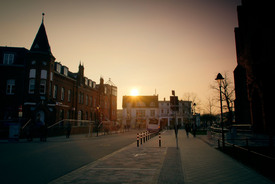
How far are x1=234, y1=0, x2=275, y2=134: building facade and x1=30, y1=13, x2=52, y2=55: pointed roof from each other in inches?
1052

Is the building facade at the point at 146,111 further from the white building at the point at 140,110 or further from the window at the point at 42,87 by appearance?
the window at the point at 42,87

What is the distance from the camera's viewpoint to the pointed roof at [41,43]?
2873 centimetres

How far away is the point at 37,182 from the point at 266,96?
21809mm

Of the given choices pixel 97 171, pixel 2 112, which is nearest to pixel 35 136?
pixel 2 112

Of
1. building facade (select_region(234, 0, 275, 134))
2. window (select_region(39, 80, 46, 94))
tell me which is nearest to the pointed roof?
window (select_region(39, 80, 46, 94))

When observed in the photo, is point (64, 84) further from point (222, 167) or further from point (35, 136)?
point (222, 167)

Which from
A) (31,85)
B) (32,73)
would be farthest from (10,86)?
(32,73)

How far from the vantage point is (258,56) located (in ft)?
75.5

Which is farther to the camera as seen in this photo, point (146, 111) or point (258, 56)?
point (146, 111)

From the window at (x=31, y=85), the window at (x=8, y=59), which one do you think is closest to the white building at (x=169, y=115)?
the window at (x=31, y=85)

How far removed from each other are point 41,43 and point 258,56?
92.9ft

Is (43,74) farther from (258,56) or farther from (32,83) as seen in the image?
(258,56)

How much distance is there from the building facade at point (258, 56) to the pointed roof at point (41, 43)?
26.7 metres

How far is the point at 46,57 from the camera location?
2869 centimetres
